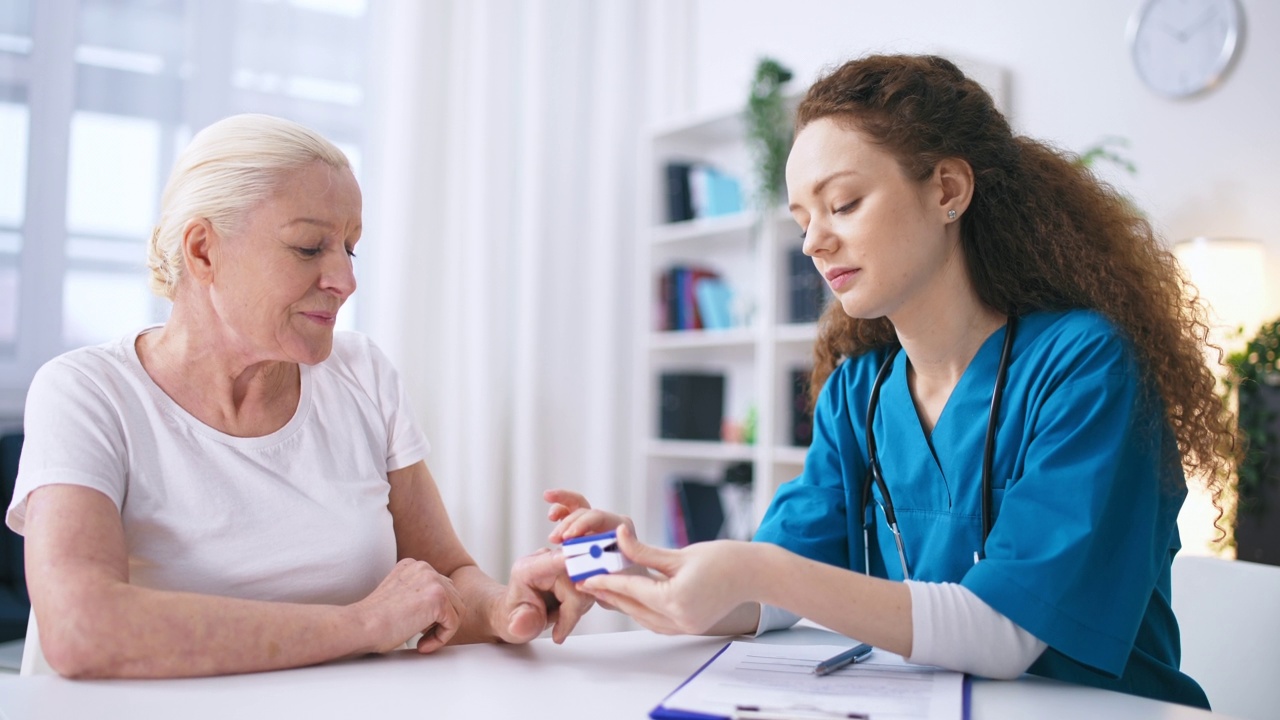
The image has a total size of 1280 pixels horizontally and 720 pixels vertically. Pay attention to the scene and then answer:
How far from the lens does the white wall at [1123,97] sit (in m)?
2.58

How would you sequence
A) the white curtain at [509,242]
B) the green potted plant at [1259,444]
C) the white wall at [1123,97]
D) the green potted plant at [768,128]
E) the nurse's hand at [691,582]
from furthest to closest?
the white curtain at [509,242], the green potted plant at [768,128], the white wall at [1123,97], the green potted plant at [1259,444], the nurse's hand at [691,582]

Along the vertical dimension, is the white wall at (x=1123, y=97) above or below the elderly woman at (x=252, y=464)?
above

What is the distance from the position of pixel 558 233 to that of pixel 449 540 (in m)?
2.71

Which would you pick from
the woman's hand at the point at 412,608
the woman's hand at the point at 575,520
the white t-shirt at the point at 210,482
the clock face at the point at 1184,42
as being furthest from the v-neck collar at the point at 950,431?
the clock face at the point at 1184,42

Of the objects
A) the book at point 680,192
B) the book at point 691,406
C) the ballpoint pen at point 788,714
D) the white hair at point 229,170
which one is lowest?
the book at point 691,406

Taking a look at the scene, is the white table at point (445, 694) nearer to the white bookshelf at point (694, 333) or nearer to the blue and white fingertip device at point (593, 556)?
the blue and white fingertip device at point (593, 556)

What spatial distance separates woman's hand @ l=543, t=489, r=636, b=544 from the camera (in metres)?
1.20

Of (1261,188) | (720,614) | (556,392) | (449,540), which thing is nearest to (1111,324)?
(720,614)

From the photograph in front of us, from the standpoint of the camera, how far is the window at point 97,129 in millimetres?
3092

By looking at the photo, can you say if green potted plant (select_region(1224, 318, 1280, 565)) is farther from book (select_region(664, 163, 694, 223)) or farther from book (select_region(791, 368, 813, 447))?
book (select_region(664, 163, 694, 223))

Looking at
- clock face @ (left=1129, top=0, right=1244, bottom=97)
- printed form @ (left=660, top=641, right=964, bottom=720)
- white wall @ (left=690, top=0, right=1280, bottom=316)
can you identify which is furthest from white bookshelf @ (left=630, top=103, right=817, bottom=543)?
printed form @ (left=660, top=641, right=964, bottom=720)

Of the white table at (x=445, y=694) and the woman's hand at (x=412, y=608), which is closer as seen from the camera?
the white table at (x=445, y=694)

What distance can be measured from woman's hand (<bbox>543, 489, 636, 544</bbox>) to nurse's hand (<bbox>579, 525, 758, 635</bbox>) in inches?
4.4

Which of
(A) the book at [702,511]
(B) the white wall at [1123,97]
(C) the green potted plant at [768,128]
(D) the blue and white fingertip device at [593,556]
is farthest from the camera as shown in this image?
(A) the book at [702,511]
